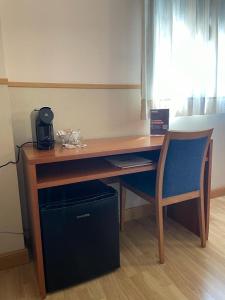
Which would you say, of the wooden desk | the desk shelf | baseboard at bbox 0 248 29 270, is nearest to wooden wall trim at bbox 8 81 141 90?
the wooden desk

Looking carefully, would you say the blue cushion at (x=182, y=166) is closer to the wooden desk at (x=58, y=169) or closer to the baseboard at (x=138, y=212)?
the wooden desk at (x=58, y=169)

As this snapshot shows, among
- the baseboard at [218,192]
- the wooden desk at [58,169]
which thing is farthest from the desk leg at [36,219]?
the baseboard at [218,192]

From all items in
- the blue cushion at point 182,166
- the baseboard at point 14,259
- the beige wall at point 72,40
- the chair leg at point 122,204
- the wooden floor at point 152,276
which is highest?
the beige wall at point 72,40

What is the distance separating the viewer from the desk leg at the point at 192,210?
180 cm

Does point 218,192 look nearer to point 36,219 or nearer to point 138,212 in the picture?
point 138,212

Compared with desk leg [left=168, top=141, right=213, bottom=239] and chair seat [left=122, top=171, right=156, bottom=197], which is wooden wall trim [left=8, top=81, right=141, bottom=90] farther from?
desk leg [left=168, top=141, right=213, bottom=239]

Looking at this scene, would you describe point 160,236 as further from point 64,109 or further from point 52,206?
point 64,109

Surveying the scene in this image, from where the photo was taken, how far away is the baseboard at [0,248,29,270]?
1599mm

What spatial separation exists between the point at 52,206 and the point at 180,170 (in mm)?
825

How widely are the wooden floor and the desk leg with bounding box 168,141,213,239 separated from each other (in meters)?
0.11

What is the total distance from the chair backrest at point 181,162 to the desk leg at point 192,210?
142mm

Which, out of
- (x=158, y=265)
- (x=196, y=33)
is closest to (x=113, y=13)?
(x=196, y=33)

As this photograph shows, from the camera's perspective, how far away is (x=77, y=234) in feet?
4.52

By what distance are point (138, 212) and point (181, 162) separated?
2.93ft
